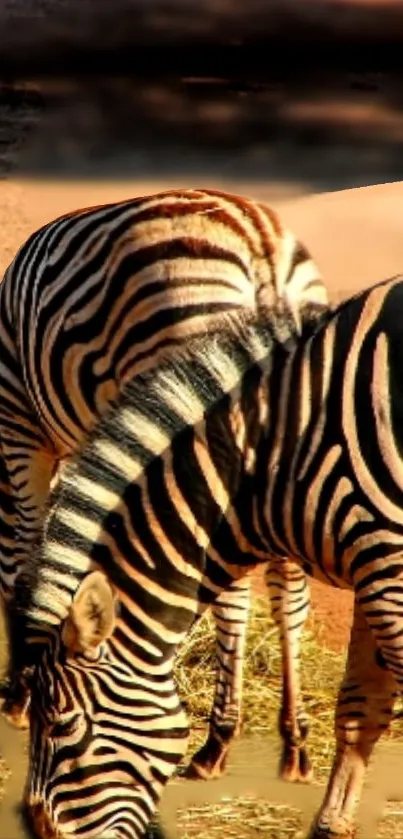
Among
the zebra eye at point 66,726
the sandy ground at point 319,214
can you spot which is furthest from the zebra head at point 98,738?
the sandy ground at point 319,214

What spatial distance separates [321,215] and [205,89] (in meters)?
6.76

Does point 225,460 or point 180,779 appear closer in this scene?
point 225,460

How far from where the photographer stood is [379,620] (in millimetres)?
5305

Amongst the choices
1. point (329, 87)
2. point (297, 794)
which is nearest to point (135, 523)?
point (297, 794)

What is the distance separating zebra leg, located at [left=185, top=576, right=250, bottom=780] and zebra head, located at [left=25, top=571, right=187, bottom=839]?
1.89 metres

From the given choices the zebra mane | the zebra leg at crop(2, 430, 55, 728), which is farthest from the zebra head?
the zebra leg at crop(2, 430, 55, 728)

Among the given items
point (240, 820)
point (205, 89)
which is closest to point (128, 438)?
point (240, 820)

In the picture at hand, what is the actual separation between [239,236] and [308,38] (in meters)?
16.6

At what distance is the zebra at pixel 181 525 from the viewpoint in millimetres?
5062

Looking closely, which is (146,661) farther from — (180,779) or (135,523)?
(180,779)

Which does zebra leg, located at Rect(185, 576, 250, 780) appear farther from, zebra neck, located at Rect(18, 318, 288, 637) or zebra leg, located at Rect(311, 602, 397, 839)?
zebra neck, located at Rect(18, 318, 288, 637)

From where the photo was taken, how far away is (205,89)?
843 inches

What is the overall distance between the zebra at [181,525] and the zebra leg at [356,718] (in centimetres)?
53

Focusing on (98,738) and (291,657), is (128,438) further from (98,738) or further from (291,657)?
(291,657)
